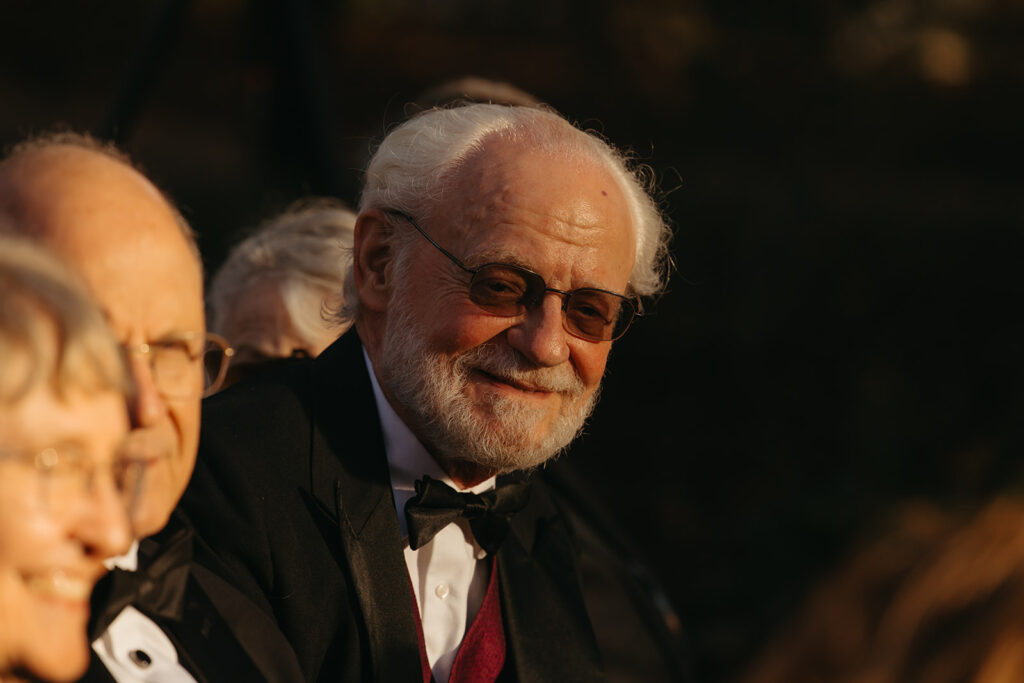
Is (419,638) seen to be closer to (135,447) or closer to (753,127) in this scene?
(135,447)

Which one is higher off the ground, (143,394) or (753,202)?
(143,394)

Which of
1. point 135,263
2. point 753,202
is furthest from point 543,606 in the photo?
point 753,202

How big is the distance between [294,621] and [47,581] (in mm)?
1110

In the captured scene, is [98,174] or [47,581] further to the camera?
[98,174]

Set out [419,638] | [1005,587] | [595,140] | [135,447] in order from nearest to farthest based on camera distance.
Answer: [135,447]
[419,638]
[595,140]
[1005,587]

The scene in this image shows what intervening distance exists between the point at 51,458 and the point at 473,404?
1.41 m

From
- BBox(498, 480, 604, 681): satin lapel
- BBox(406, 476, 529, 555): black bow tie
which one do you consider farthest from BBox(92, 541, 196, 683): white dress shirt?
BBox(498, 480, 604, 681): satin lapel

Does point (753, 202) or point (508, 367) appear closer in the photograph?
point (508, 367)

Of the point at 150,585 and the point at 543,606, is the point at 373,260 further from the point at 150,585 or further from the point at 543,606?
the point at 150,585

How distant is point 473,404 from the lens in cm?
252

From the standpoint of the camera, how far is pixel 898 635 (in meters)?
4.59

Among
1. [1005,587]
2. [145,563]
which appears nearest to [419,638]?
[145,563]

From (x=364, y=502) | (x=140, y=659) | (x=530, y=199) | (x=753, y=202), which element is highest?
(x=530, y=199)

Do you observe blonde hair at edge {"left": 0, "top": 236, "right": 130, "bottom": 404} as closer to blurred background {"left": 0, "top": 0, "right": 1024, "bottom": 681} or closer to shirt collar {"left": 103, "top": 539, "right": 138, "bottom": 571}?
shirt collar {"left": 103, "top": 539, "right": 138, "bottom": 571}
